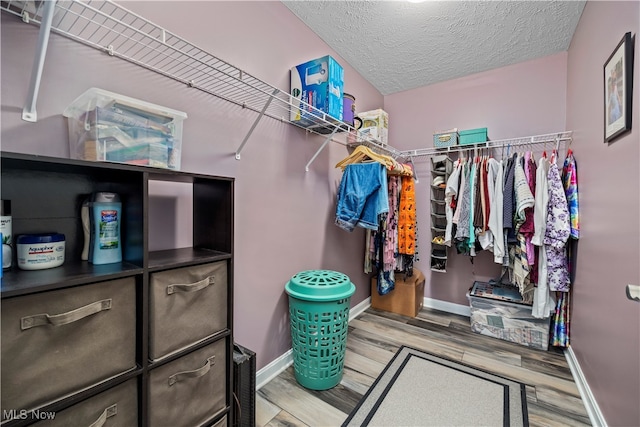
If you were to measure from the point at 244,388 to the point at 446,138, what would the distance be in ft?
8.60

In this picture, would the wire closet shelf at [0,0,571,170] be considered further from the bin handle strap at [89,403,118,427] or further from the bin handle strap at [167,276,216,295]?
the bin handle strap at [89,403,118,427]

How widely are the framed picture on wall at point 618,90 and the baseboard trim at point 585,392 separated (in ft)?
4.66

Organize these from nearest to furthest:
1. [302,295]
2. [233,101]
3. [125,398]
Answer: [125,398]
[233,101]
[302,295]

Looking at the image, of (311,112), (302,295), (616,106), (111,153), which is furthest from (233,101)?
(616,106)

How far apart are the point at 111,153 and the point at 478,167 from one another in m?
2.57

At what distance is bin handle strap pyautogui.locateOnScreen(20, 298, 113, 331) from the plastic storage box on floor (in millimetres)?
2693

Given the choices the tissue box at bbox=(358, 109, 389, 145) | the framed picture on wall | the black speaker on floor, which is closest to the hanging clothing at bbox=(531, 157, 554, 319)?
the framed picture on wall

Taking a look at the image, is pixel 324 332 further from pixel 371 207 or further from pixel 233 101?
pixel 233 101

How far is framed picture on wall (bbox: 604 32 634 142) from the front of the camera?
1.17 metres

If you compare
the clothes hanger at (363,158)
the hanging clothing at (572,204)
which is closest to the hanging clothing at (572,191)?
the hanging clothing at (572,204)

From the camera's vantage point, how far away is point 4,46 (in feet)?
2.71

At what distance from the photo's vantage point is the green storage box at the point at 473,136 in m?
2.46

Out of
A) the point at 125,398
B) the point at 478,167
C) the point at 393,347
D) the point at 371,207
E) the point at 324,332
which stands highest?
the point at 478,167

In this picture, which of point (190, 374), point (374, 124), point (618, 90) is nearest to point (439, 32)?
point (374, 124)
